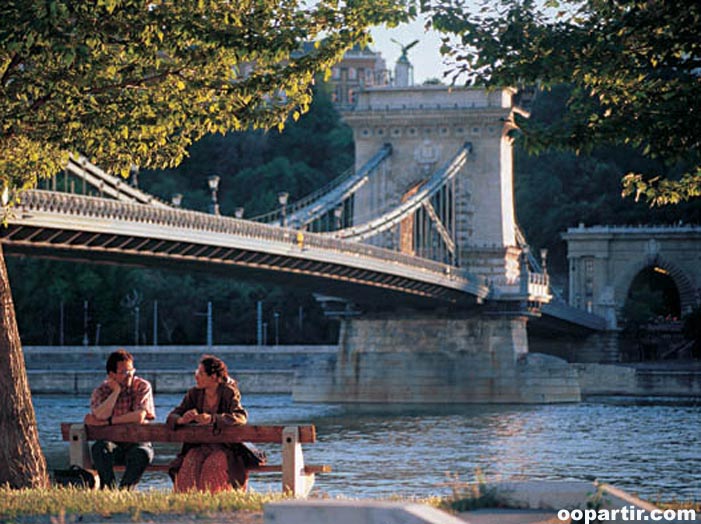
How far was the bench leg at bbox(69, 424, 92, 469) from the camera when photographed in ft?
37.9

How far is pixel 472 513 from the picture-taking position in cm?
962

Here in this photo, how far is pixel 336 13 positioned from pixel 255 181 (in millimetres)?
74802

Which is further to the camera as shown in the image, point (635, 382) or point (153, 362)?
point (153, 362)

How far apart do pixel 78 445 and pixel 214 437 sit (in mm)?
1024

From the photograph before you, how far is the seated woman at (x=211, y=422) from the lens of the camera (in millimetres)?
11297

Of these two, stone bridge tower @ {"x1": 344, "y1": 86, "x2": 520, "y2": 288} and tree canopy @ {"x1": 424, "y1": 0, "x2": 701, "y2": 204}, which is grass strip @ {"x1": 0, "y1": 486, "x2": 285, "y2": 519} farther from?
stone bridge tower @ {"x1": 344, "y1": 86, "x2": 520, "y2": 288}

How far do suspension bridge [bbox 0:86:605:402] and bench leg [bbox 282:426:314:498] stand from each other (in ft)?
58.9

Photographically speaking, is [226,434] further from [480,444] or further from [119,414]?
[480,444]

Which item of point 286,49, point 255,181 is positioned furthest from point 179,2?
point 255,181

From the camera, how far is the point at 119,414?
11.8 m

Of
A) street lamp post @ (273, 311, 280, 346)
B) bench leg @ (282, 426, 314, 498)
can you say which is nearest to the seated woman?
bench leg @ (282, 426, 314, 498)

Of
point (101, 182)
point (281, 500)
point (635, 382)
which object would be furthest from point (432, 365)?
point (281, 500)

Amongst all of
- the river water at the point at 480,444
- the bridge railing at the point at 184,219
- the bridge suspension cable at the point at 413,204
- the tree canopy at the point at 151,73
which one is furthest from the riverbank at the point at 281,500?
the bridge suspension cable at the point at 413,204

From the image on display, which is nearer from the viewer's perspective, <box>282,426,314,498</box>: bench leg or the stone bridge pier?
<box>282,426,314,498</box>: bench leg
